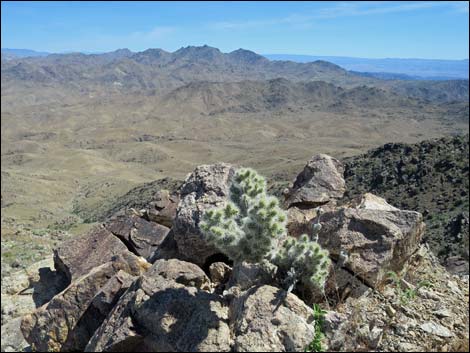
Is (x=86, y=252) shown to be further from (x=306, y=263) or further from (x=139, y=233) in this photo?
(x=306, y=263)

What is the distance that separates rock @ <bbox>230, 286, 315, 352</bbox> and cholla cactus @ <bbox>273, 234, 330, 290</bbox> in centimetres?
50

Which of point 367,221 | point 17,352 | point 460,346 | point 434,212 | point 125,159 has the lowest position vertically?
point 125,159

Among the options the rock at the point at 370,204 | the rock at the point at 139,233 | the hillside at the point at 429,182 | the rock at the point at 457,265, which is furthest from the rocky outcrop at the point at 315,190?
the hillside at the point at 429,182

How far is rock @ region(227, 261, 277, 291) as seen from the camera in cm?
800

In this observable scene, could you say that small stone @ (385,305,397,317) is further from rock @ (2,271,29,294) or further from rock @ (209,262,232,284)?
rock @ (2,271,29,294)

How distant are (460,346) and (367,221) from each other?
294 centimetres

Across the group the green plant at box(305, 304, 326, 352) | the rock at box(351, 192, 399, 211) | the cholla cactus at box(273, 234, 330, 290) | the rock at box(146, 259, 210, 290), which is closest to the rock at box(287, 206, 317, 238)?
the rock at box(351, 192, 399, 211)

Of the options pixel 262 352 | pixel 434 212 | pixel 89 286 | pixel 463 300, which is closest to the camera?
pixel 262 352

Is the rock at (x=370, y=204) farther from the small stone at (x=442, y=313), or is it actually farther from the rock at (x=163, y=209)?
the rock at (x=163, y=209)

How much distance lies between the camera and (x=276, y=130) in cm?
19650

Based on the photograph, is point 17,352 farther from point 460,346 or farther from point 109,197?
point 109,197

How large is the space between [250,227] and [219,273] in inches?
95.1

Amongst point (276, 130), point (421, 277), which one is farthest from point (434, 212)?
point (276, 130)

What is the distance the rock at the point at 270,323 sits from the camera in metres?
6.52
